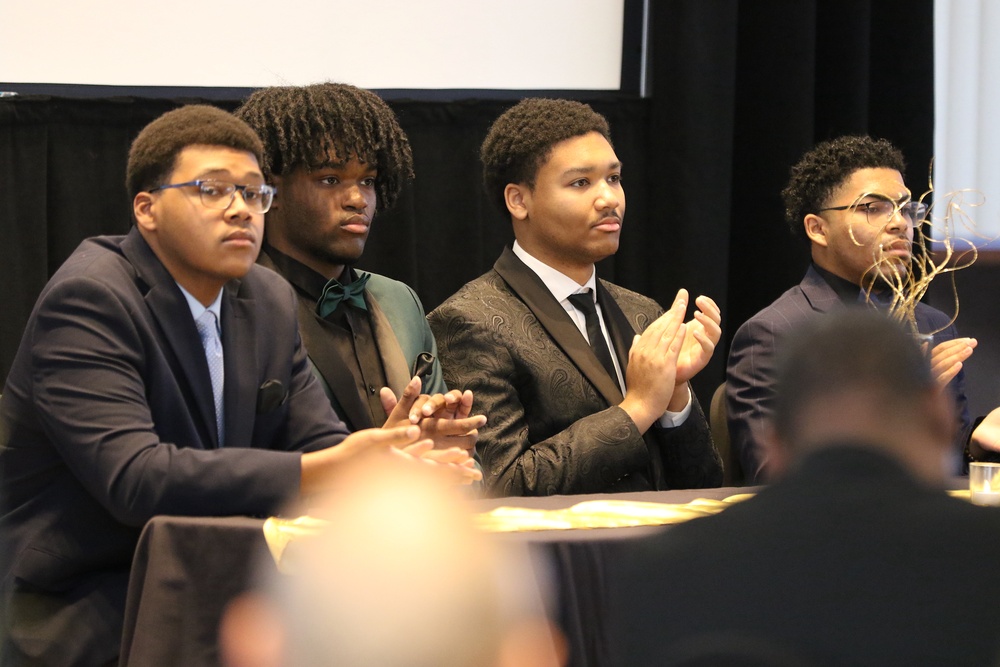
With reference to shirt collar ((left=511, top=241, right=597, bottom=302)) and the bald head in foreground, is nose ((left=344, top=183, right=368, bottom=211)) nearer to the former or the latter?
shirt collar ((left=511, top=241, right=597, bottom=302))

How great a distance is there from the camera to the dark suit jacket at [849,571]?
3.88 ft

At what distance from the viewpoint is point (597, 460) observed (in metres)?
2.77

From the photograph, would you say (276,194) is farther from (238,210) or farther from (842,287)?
(842,287)

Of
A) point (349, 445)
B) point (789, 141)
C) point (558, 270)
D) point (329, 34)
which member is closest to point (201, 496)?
point (349, 445)

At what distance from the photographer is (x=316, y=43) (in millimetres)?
4074

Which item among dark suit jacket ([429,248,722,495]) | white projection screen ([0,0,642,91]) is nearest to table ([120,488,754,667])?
dark suit jacket ([429,248,722,495])

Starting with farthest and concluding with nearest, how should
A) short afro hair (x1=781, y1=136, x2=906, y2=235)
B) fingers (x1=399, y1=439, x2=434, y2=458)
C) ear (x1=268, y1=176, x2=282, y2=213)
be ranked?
short afro hair (x1=781, y1=136, x2=906, y2=235) → ear (x1=268, y1=176, x2=282, y2=213) → fingers (x1=399, y1=439, x2=434, y2=458)

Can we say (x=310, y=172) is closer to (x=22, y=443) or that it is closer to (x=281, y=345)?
(x=281, y=345)

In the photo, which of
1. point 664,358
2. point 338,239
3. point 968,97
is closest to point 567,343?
point 664,358

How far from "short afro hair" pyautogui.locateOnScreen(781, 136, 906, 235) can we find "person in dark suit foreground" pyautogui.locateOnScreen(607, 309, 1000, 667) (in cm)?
228

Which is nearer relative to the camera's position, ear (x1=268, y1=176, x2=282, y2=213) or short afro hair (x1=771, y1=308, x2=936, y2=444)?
short afro hair (x1=771, y1=308, x2=936, y2=444)

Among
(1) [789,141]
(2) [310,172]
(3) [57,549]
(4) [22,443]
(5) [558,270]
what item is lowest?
(3) [57,549]

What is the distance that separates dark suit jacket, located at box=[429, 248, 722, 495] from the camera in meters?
2.78

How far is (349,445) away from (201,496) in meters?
0.26
